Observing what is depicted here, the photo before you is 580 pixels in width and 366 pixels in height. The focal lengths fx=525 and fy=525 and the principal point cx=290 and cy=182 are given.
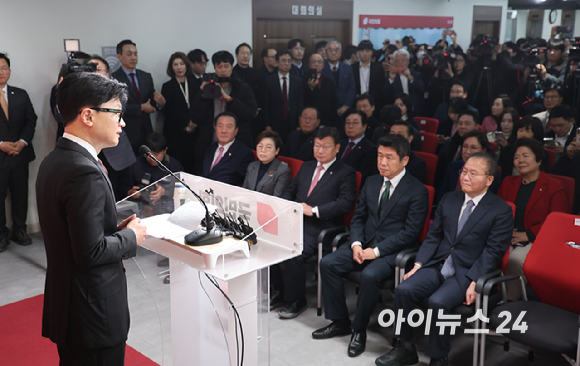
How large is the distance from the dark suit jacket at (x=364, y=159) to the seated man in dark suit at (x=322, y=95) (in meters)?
1.48

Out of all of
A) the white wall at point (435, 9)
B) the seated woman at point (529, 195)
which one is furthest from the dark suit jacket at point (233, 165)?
the white wall at point (435, 9)

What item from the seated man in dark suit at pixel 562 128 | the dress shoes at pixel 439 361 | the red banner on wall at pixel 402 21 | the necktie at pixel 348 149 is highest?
the red banner on wall at pixel 402 21

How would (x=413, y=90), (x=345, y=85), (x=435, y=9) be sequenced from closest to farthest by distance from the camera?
(x=345, y=85) < (x=413, y=90) < (x=435, y=9)

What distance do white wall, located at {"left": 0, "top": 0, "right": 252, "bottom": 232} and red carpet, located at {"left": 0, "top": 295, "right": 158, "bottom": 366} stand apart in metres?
1.79

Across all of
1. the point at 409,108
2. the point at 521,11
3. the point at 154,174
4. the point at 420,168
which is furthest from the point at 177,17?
the point at 521,11

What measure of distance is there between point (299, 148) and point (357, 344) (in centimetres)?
246

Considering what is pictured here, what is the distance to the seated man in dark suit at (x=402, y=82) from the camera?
6.87m

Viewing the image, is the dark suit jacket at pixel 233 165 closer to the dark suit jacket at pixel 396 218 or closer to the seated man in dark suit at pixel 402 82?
the dark suit jacket at pixel 396 218

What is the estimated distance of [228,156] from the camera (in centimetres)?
460

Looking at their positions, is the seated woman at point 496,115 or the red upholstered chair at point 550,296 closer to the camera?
the red upholstered chair at point 550,296

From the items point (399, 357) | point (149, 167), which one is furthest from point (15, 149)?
point (399, 357)

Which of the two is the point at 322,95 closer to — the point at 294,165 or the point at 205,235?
the point at 294,165

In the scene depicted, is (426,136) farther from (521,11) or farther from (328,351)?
(521,11)

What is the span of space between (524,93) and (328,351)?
4.52 meters
